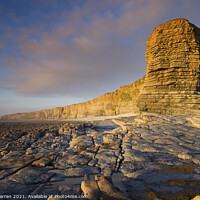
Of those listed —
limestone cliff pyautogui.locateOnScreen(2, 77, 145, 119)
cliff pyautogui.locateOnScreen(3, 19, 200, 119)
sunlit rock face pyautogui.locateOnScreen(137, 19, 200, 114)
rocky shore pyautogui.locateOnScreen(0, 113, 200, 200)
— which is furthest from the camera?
limestone cliff pyautogui.locateOnScreen(2, 77, 145, 119)

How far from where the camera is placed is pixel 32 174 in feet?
7.61

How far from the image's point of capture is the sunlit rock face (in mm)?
10836

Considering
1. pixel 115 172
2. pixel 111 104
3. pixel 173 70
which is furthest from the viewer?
pixel 111 104

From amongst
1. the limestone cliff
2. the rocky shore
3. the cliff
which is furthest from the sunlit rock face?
the limestone cliff

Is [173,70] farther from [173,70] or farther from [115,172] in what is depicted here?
[115,172]

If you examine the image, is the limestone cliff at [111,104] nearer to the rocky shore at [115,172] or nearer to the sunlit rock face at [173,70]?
the sunlit rock face at [173,70]

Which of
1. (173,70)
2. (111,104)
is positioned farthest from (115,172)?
(111,104)

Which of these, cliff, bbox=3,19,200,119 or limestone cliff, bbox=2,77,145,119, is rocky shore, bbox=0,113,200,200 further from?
→ limestone cliff, bbox=2,77,145,119

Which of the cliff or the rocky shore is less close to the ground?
the cliff

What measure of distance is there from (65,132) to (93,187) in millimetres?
4928

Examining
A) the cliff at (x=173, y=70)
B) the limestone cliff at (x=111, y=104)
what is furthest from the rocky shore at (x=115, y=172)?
the limestone cliff at (x=111, y=104)

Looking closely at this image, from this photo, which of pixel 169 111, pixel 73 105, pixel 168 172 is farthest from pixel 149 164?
pixel 73 105

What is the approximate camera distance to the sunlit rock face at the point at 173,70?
1084cm

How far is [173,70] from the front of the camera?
37.5 ft
